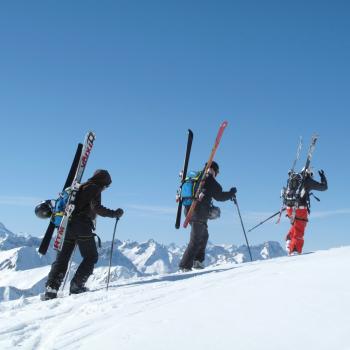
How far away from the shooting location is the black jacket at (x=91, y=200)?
30.1 feet

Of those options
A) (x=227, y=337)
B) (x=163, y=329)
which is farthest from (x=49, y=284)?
(x=227, y=337)

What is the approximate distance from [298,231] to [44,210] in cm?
710

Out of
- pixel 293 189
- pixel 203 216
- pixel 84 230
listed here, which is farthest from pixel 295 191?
pixel 84 230

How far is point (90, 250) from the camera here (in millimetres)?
9297

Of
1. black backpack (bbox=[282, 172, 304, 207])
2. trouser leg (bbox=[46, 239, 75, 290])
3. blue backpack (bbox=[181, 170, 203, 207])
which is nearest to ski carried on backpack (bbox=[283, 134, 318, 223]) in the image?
black backpack (bbox=[282, 172, 304, 207])

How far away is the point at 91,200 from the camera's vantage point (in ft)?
30.2

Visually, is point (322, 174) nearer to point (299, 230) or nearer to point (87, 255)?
point (299, 230)

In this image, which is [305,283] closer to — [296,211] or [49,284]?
[49,284]

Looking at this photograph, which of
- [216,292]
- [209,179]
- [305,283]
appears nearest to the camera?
[305,283]

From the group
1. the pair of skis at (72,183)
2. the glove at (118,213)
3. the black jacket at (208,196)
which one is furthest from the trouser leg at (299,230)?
the pair of skis at (72,183)

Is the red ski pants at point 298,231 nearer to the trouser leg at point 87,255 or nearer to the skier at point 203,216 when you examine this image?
the skier at point 203,216

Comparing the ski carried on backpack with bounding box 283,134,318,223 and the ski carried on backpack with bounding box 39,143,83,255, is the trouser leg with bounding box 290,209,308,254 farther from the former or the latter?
the ski carried on backpack with bounding box 39,143,83,255

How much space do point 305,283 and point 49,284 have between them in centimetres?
532

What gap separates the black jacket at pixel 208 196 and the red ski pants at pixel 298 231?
269cm
